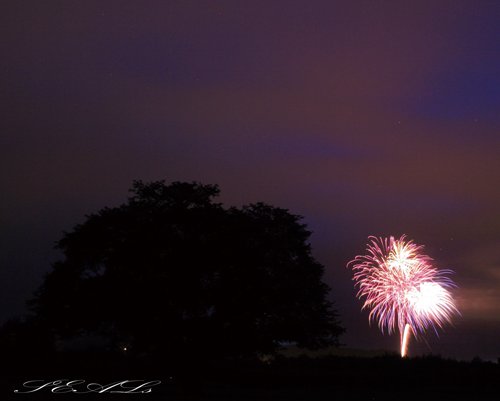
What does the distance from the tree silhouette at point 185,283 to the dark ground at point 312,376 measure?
41.1ft

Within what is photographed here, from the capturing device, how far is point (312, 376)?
8275 cm

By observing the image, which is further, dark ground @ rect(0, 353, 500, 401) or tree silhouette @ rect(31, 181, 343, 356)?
dark ground @ rect(0, 353, 500, 401)

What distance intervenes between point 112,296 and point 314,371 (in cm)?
4431

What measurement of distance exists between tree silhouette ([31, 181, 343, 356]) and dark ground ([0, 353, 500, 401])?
12523 mm

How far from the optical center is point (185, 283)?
4725cm

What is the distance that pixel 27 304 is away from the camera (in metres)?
49.8

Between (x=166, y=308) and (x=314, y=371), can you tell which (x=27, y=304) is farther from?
(x=314, y=371)

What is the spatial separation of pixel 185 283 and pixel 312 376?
131ft

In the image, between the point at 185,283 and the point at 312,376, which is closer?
the point at 185,283

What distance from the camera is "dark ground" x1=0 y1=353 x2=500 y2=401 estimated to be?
68438 mm

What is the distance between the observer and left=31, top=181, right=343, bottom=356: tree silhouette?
1850 inches

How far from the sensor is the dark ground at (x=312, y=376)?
2694 inches

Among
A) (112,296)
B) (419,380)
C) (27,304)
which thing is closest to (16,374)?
(27,304)

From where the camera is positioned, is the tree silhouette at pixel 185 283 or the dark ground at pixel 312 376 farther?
the dark ground at pixel 312 376
